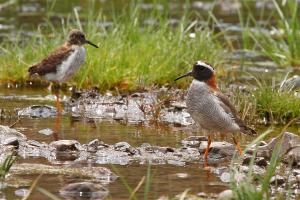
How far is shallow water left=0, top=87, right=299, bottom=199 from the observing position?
855cm

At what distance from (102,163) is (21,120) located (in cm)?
267

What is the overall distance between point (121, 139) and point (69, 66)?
2.40 metres

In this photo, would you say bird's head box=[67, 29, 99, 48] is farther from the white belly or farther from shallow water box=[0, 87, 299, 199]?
shallow water box=[0, 87, 299, 199]

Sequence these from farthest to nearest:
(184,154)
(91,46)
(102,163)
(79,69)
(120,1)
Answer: (120,1) → (91,46) → (79,69) → (184,154) → (102,163)

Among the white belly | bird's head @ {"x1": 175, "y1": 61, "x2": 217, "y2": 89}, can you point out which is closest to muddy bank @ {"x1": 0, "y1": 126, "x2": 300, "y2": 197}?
bird's head @ {"x1": 175, "y1": 61, "x2": 217, "y2": 89}

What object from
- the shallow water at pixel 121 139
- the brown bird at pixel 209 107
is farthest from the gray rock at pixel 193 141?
the brown bird at pixel 209 107

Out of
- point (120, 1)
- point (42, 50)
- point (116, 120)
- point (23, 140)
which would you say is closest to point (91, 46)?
point (42, 50)

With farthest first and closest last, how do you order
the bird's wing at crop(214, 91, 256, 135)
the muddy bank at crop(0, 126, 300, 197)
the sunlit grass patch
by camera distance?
the sunlit grass patch, the bird's wing at crop(214, 91, 256, 135), the muddy bank at crop(0, 126, 300, 197)

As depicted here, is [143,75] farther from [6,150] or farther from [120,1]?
[120,1]

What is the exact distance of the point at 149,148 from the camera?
1032cm

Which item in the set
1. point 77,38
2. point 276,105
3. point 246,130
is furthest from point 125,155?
point 77,38

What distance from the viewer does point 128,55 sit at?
46.1 ft

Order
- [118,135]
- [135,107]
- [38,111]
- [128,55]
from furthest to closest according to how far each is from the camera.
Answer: [128,55], [135,107], [38,111], [118,135]

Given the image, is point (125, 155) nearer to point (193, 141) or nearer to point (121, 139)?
point (121, 139)
